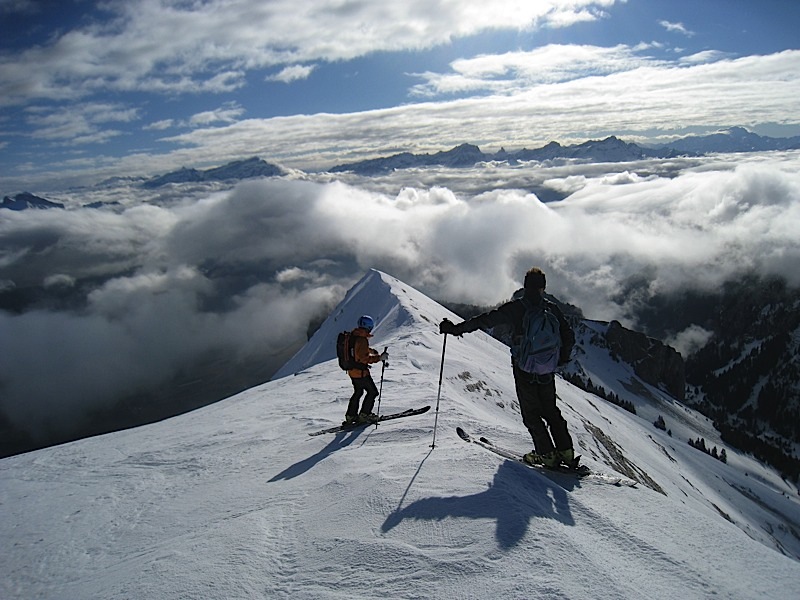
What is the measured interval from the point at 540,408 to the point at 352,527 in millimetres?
4379

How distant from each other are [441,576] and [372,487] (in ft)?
8.33

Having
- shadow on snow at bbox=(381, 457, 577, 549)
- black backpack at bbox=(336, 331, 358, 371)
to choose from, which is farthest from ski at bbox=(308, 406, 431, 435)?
shadow on snow at bbox=(381, 457, 577, 549)

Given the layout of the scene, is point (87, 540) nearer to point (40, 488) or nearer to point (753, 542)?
point (40, 488)

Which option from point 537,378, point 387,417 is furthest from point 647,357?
point 537,378

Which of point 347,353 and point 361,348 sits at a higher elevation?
point 361,348

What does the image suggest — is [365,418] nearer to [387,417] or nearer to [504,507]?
[387,417]

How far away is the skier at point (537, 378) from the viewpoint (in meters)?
8.42

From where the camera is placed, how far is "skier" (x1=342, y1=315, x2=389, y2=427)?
12.4 m

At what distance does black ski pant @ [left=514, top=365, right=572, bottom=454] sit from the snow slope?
Result: 3.44 ft

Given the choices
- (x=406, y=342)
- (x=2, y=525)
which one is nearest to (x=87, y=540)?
(x=2, y=525)

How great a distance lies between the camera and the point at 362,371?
12789 millimetres

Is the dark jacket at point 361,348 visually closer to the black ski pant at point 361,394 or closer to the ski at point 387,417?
the black ski pant at point 361,394

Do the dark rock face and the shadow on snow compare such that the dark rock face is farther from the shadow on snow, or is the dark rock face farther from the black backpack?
the shadow on snow

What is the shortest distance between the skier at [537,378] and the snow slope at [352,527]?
0.99 meters
